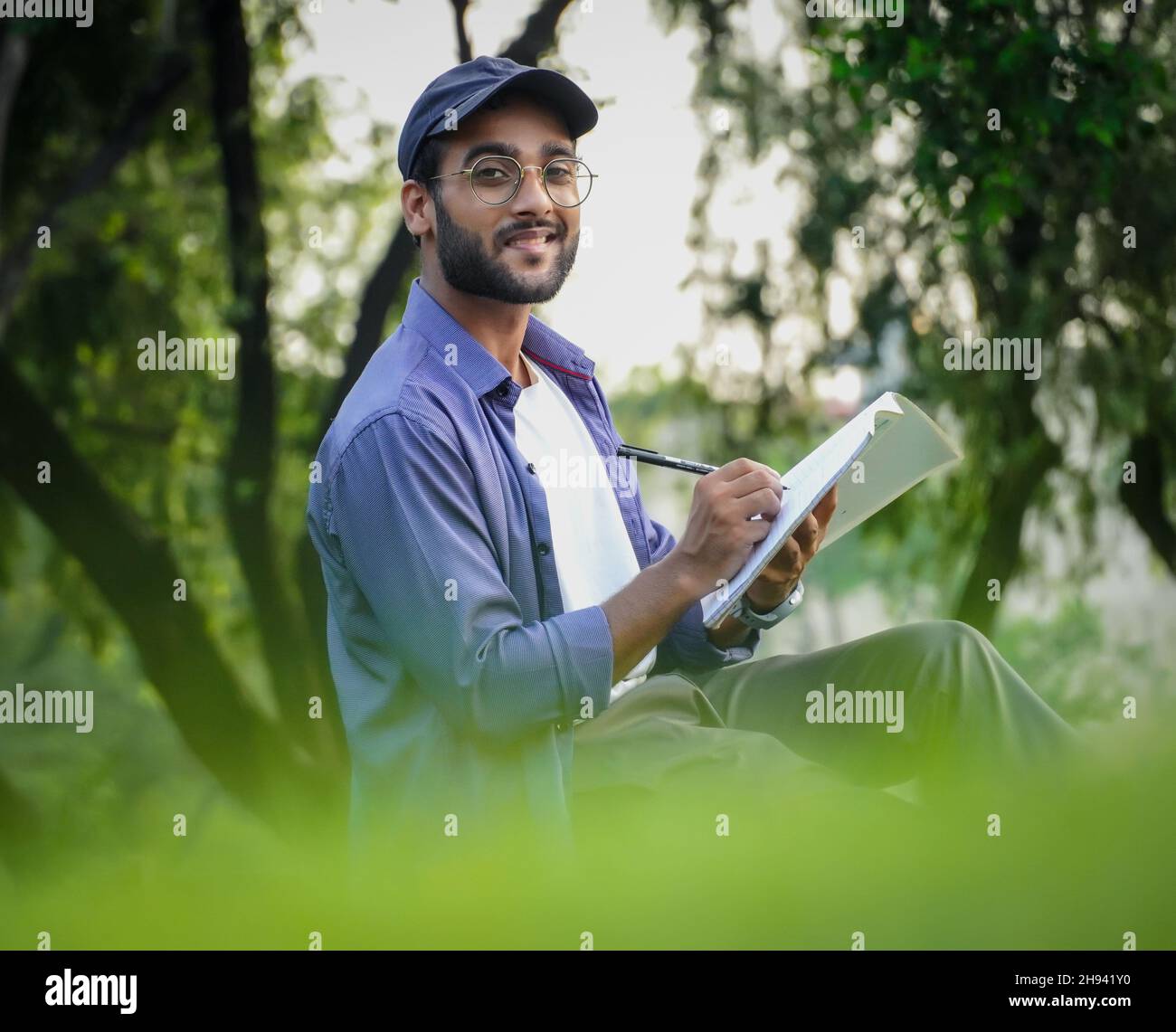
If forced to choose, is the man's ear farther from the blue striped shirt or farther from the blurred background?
the blurred background

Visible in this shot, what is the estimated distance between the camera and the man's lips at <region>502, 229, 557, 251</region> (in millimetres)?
2275

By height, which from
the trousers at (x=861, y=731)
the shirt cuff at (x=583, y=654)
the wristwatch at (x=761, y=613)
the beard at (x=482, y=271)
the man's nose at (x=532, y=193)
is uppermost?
the man's nose at (x=532, y=193)

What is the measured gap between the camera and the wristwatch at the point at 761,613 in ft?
7.80

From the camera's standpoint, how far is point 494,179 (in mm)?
2271

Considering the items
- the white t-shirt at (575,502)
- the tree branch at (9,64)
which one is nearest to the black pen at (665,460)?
the white t-shirt at (575,502)

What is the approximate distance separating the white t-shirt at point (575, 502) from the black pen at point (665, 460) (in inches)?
3.2

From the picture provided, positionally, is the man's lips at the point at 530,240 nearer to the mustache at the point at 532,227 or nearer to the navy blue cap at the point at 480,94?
the mustache at the point at 532,227

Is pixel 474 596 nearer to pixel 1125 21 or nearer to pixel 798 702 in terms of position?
pixel 798 702

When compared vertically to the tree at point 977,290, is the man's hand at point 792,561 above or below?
below

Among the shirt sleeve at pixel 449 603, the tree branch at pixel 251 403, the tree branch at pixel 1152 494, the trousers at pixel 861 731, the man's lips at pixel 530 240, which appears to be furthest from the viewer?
the tree branch at pixel 1152 494

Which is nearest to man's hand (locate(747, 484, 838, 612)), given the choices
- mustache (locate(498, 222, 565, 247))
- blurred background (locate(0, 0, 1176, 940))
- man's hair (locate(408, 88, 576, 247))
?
mustache (locate(498, 222, 565, 247))

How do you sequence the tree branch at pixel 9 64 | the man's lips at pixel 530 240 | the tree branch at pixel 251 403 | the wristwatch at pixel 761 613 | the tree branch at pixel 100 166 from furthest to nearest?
the tree branch at pixel 251 403 → the tree branch at pixel 100 166 → the tree branch at pixel 9 64 → the wristwatch at pixel 761 613 → the man's lips at pixel 530 240

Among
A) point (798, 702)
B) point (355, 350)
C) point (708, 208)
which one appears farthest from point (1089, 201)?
point (798, 702)

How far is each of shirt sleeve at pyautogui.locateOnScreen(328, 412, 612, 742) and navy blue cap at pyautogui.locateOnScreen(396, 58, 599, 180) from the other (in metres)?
0.52
